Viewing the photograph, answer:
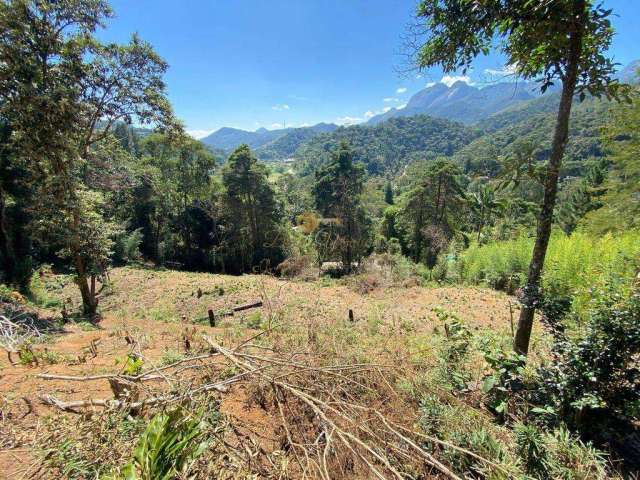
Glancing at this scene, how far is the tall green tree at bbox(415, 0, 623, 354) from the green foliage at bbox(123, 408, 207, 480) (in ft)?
10.6

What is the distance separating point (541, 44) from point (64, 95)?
29.0ft

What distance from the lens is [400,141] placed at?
149 meters

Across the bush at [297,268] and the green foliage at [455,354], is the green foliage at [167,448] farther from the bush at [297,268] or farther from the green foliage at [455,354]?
the bush at [297,268]

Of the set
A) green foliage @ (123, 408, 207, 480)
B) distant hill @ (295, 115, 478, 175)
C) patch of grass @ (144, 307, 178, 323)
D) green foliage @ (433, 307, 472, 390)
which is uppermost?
distant hill @ (295, 115, 478, 175)

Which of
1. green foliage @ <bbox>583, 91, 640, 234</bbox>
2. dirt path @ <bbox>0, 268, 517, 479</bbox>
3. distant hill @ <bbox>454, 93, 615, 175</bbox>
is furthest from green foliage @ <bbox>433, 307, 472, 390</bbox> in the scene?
green foliage @ <bbox>583, 91, 640, 234</bbox>

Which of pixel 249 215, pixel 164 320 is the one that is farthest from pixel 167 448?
pixel 249 215

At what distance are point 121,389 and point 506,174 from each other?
384 cm

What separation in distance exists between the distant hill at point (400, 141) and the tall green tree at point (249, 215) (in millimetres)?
96371

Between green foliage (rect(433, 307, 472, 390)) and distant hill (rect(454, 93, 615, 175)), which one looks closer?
distant hill (rect(454, 93, 615, 175))

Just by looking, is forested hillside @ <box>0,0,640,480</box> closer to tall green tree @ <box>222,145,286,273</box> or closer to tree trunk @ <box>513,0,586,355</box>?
tree trunk @ <box>513,0,586,355</box>

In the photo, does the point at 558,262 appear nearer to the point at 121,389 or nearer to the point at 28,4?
the point at 121,389

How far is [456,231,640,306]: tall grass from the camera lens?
15.4 ft

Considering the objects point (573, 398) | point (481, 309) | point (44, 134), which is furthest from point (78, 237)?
point (481, 309)

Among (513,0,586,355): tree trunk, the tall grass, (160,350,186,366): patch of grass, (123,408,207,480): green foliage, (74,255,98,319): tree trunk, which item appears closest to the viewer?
(123,408,207,480): green foliage
